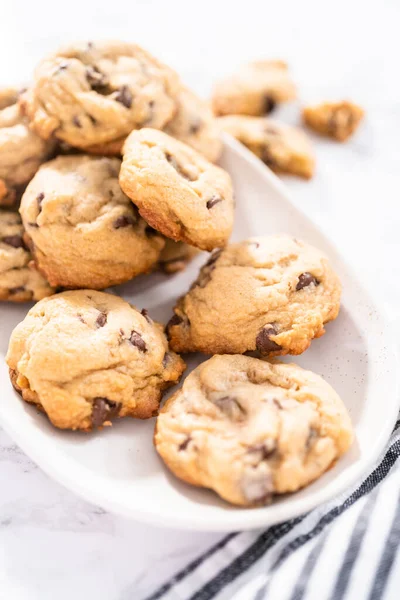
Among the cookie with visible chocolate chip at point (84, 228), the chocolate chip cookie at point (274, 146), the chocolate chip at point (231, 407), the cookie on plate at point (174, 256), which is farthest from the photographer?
the chocolate chip cookie at point (274, 146)

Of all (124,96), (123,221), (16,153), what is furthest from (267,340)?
(16,153)

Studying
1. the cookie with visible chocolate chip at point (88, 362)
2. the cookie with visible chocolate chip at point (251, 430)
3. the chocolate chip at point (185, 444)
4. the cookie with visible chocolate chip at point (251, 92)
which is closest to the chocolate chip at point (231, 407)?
the cookie with visible chocolate chip at point (251, 430)

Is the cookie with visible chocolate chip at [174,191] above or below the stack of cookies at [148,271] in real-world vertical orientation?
above

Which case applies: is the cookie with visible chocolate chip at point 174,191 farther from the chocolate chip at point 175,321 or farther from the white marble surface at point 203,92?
the white marble surface at point 203,92

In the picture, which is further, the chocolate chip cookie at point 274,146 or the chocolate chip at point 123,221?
the chocolate chip cookie at point 274,146

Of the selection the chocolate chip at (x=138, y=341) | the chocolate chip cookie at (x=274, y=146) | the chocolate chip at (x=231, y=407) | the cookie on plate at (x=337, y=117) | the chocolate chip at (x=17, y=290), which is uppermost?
the cookie on plate at (x=337, y=117)

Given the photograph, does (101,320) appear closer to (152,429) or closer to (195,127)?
(152,429)
